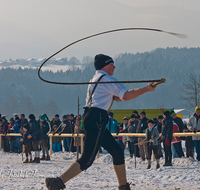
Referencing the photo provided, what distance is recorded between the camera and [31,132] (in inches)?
495

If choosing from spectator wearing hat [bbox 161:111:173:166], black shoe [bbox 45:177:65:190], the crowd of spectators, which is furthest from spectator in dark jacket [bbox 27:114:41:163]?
black shoe [bbox 45:177:65:190]

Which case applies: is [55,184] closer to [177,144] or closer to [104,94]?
[104,94]

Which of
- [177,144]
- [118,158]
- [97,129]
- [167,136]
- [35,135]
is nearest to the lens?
[97,129]

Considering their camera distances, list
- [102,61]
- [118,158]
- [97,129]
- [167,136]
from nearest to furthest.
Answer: [97,129], [118,158], [102,61], [167,136]

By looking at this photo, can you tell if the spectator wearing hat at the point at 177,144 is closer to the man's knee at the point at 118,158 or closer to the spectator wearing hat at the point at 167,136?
the spectator wearing hat at the point at 167,136

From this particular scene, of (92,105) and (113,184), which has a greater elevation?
(92,105)

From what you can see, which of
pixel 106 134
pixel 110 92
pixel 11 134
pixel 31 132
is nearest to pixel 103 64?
pixel 110 92

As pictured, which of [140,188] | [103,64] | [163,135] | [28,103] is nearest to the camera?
[103,64]

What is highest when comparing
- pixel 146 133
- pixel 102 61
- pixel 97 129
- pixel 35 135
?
pixel 102 61

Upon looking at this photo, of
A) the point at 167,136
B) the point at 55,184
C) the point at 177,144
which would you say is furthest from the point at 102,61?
the point at 177,144

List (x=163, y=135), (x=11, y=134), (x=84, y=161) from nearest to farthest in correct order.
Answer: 1. (x=84, y=161)
2. (x=163, y=135)
3. (x=11, y=134)

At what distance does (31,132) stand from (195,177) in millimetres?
6796

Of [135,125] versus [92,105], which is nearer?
[92,105]

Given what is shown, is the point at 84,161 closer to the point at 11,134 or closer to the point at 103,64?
the point at 103,64
